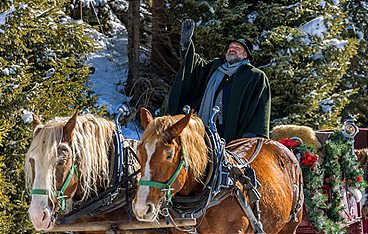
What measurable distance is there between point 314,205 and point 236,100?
162 cm

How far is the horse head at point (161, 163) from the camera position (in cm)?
407

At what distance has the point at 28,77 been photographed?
7.60 meters

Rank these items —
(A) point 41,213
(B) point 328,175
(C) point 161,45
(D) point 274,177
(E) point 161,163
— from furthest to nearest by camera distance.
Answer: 1. (C) point 161,45
2. (B) point 328,175
3. (D) point 274,177
4. (A) point 41,213
5. (E) point 161,163

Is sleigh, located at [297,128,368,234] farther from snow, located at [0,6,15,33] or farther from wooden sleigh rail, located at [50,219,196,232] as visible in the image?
snow, located at [0,6,15,33]

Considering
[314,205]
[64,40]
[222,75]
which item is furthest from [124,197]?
[64,40]

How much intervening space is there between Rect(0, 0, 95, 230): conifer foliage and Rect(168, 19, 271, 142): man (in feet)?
7.21

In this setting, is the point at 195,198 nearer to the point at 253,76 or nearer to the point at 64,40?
the point at 253,76

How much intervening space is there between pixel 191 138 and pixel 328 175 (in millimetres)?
3013

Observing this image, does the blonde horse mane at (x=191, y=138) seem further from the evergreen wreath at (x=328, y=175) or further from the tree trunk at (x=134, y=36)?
the tree trunk at (x=134, y=36)

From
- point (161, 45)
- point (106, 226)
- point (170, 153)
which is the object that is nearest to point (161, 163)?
point (170, 153)

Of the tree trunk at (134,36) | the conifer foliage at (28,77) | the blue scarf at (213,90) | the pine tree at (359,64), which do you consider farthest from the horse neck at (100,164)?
the pine tree at (359,64)

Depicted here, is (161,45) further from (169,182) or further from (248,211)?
(169,182)

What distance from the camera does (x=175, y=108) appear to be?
5.99m

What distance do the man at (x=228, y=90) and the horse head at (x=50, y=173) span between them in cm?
166
